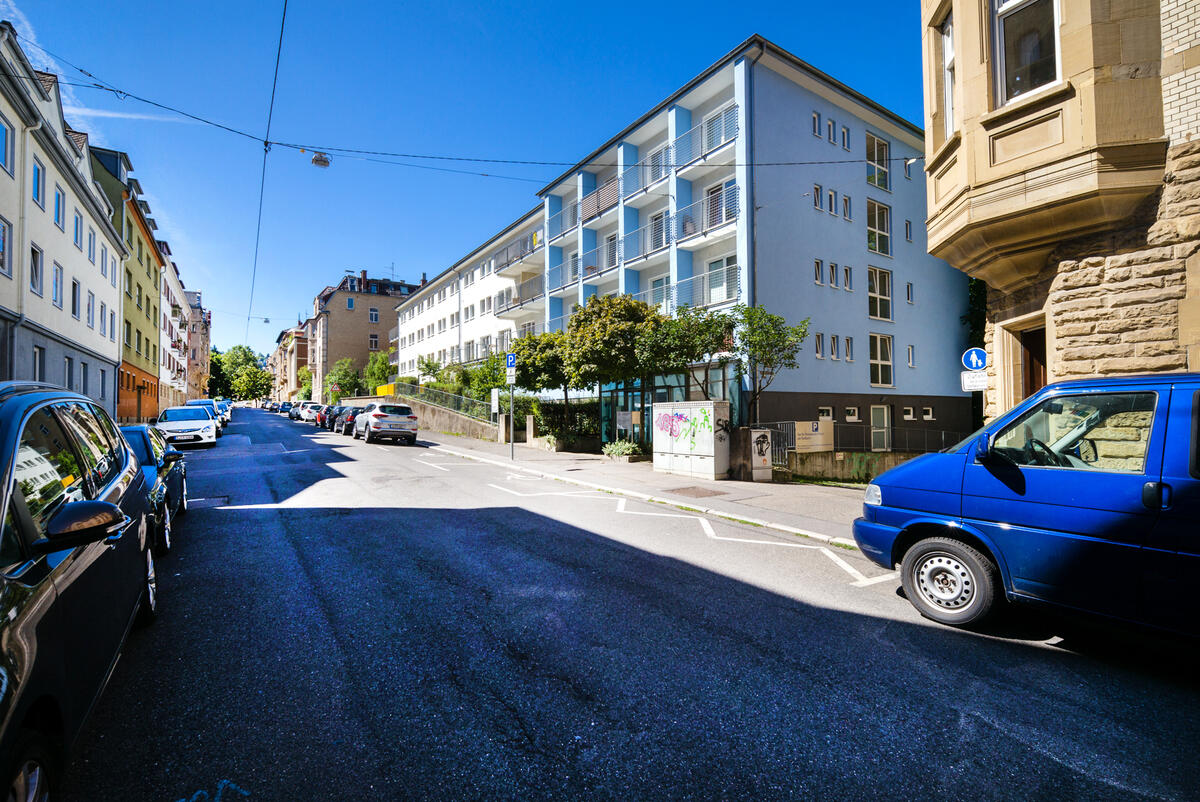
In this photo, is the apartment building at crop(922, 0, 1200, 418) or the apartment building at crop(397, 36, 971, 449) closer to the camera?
the apartment building at crop(922, 0, 1200, 418)

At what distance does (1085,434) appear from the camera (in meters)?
3.78

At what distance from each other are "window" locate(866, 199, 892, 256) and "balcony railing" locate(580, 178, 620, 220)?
35.0 ft

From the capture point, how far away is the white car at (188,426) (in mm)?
19938

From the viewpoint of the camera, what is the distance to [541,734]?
2.77m

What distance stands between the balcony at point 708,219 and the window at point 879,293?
709cm

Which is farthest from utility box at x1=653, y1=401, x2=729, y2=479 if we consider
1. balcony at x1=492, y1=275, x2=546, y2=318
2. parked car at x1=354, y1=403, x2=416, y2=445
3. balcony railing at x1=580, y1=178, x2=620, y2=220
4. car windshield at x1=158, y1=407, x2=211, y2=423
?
balcony at x1=492, y1=275, x2=546, y2=318

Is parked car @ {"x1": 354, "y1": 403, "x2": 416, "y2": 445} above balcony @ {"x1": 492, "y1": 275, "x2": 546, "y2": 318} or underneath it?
underneath

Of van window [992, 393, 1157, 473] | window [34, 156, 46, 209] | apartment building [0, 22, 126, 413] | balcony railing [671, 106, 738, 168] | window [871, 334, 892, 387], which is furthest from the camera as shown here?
window [871, 334, 892, 387]

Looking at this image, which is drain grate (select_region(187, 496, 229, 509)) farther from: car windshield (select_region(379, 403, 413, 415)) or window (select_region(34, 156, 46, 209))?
window (select_region(34, 156, 46, 209))

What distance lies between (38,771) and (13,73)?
68.5ft

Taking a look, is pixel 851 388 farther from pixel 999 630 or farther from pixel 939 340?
pixel 999 630

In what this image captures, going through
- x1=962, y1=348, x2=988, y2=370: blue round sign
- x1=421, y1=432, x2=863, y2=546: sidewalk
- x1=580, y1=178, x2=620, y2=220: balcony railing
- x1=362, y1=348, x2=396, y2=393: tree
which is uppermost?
x1=580, y1=178, x2=620, y2=220: balcony railing

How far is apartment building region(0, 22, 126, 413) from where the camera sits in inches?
603

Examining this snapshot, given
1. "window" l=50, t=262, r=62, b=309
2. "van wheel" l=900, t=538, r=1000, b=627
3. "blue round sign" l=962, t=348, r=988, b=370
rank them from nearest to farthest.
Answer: "van wheel" l=900, t=538, r=1000, b=627
"blue round sign" l=962, t=348, r=988, b=370
"window" l=50, t=262, r=62, b=309
